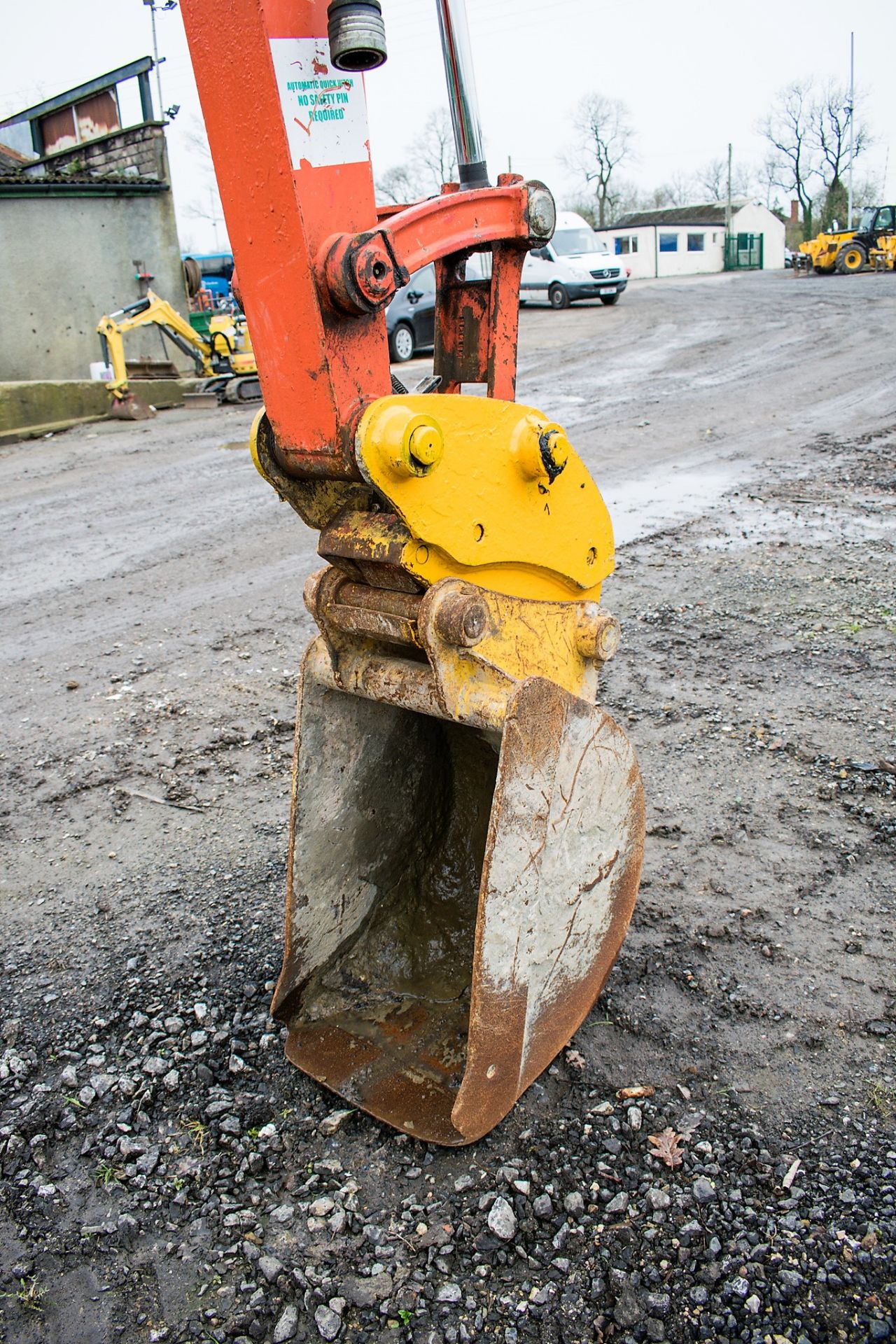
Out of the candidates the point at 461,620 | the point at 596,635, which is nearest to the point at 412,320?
the point at 596,635

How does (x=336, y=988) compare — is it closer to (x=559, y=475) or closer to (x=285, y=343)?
(x=559, y=475)

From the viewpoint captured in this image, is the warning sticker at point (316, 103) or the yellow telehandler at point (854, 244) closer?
the warning sticker at point (316, 103)

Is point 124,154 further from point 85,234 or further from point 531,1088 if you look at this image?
point 531,1088

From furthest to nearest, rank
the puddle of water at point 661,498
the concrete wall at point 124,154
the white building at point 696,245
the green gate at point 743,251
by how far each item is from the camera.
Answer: the white building at point 696,245, the green gate at point 743,251, the concrete wall at point 124,154, the puddle of water at point 661,498

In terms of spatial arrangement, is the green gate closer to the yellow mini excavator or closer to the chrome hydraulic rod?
the yellow mini excavator

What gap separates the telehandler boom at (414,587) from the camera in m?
1.95

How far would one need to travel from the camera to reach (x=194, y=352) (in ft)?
48.6

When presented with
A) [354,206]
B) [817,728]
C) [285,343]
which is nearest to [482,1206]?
Answer: [285,343]

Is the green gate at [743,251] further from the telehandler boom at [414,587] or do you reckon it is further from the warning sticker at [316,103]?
the warning sticker at [316,103]

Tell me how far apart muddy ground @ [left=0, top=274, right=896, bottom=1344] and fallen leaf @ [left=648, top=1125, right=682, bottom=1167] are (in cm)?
3

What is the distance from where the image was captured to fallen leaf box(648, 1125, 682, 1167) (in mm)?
2246

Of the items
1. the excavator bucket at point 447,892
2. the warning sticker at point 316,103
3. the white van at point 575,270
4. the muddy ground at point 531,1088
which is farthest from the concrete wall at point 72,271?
the warning sticker at point 316,103

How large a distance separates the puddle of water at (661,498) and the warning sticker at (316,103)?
4733mm

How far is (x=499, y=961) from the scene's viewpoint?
2150 mm
